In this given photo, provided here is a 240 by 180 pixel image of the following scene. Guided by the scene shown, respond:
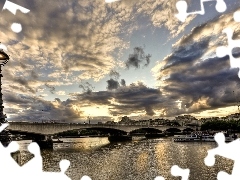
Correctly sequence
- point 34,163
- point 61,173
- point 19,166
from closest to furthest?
point 34,163 < point 19,166 < point 61,173

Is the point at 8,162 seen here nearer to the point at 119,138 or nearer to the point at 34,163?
the point at 34,163

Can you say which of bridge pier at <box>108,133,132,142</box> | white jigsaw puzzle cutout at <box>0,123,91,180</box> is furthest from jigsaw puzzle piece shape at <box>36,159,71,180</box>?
bridge pier at <box>108,133,132,142</box>

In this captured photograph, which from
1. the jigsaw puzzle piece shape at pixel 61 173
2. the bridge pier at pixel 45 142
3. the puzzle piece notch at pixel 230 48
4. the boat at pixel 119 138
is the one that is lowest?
the jigsaw puzzle piece shape at pixel 61 173

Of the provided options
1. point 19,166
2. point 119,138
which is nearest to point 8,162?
point 19,166

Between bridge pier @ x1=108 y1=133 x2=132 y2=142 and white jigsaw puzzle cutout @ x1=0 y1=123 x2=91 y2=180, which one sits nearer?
white jigsaw puzzle cutout @ x1=0 y1=123 x2=91 y2=180

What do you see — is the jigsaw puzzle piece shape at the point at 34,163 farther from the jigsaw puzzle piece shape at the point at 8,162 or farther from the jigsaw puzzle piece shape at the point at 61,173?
the jigsaw puzzle piece shape at the point at 61,173

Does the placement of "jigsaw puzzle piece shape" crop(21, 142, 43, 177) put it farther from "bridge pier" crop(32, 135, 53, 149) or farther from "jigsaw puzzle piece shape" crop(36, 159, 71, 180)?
"bridge pier" crop(32, 135, 53, 149)

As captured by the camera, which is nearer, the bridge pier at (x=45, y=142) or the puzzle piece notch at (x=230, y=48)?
the puzzle piece notch at (x=230, y=48)

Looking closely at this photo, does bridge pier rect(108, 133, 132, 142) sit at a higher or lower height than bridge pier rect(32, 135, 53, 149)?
higher

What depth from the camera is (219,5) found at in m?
6.97

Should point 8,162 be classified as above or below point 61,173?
above

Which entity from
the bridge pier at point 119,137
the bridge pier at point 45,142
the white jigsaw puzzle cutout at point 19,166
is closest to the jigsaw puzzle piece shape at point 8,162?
the white jigsaw puzzle cutout at point 19,166

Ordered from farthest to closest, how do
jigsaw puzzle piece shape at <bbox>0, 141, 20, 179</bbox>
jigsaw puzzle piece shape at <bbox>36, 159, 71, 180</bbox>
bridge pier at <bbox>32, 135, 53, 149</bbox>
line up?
bridge pier at <bbox>32, 135, 53, 149</bbox>, jigsaw puzzle piece shape at <bbox>36, 159, 71, 180</bbox>, jigsaw puzzle piece shape at <bbox>0, 141, 20, 179</bbox>

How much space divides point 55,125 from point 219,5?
71.3m
